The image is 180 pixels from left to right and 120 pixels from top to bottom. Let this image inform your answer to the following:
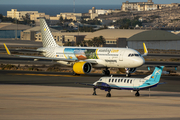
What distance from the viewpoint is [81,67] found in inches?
1687

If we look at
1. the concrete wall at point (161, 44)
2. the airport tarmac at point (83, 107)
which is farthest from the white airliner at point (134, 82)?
the concrete wall at point (161, 44)

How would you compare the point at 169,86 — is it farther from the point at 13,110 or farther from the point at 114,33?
the point at 114,33

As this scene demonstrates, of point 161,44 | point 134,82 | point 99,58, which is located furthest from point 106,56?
point 161,44

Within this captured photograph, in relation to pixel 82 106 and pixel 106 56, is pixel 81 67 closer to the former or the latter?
pixel 106 56

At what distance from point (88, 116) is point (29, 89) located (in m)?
13.9

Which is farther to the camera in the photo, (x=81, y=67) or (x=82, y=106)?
(x=81, y=67)

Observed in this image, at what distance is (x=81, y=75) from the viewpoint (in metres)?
45.6

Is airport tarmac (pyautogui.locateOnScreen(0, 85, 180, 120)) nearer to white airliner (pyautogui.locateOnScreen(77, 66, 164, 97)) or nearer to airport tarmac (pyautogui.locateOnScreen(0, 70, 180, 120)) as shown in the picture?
airport tarmac (pyautogui.locateOnScreen(0, 70, 180, 120))

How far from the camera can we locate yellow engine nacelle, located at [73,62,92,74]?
1688 inches

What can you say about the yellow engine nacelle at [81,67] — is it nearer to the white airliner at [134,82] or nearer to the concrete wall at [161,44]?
the white airliner at [134,82]

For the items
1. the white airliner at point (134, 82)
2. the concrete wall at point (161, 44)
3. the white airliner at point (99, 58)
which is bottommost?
the white airliner at point (134, 82)

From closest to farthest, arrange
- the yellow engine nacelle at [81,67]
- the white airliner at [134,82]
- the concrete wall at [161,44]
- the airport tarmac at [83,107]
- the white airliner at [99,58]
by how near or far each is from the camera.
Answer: the airport tarmac at [83,107] < the white airliner at [134,82] < the yellow engine nacelle at [81,67] < the white airliner at [99,58] < the concrete wall at [161,44]

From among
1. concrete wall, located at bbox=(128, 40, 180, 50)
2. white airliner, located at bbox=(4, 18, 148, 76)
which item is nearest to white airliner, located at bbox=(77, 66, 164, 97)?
white airliner, located at bbox=(4, 18, 148, 76)

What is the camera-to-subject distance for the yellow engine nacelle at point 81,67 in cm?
4288
